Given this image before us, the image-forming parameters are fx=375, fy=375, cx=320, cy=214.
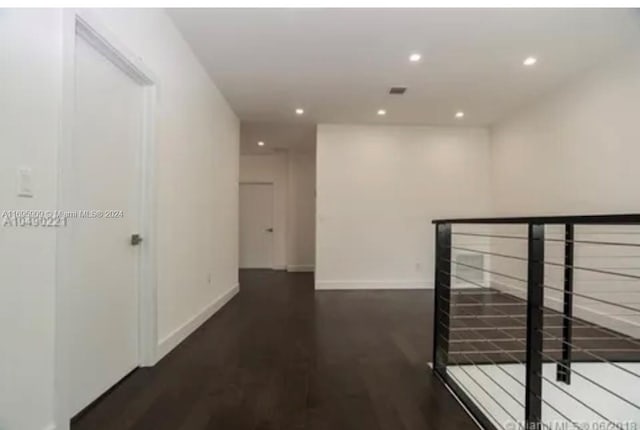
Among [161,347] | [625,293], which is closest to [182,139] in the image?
[161,347]

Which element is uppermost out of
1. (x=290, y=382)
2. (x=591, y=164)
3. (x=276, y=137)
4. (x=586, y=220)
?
(x=276, y=137)

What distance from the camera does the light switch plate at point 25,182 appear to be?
1.44 metres

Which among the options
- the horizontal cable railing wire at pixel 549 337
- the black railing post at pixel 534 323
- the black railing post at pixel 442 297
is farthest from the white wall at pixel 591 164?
the black railing post at pixel 534 323

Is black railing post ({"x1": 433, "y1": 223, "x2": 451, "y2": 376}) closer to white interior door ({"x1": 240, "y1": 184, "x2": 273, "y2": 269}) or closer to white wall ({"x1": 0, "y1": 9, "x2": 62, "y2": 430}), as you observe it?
white wall ({"x1": 0, "y1": 9, "x2": 62, "y2": 430})

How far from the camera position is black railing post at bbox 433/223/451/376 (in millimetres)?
2520

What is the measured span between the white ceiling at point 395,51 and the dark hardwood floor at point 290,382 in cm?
254

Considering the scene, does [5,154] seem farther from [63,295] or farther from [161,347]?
[161,347]

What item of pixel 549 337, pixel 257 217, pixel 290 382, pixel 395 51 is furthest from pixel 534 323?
pixel 257 217

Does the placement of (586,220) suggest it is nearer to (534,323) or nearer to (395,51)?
(534,323)

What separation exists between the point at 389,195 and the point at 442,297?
134 inches

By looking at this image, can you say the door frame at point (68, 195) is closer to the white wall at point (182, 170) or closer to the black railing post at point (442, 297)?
the white wall at point (182, 170)

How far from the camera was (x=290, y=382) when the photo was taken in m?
2.37

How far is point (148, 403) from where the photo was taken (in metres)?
2.09

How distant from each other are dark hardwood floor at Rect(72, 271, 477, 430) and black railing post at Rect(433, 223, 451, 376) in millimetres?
156
